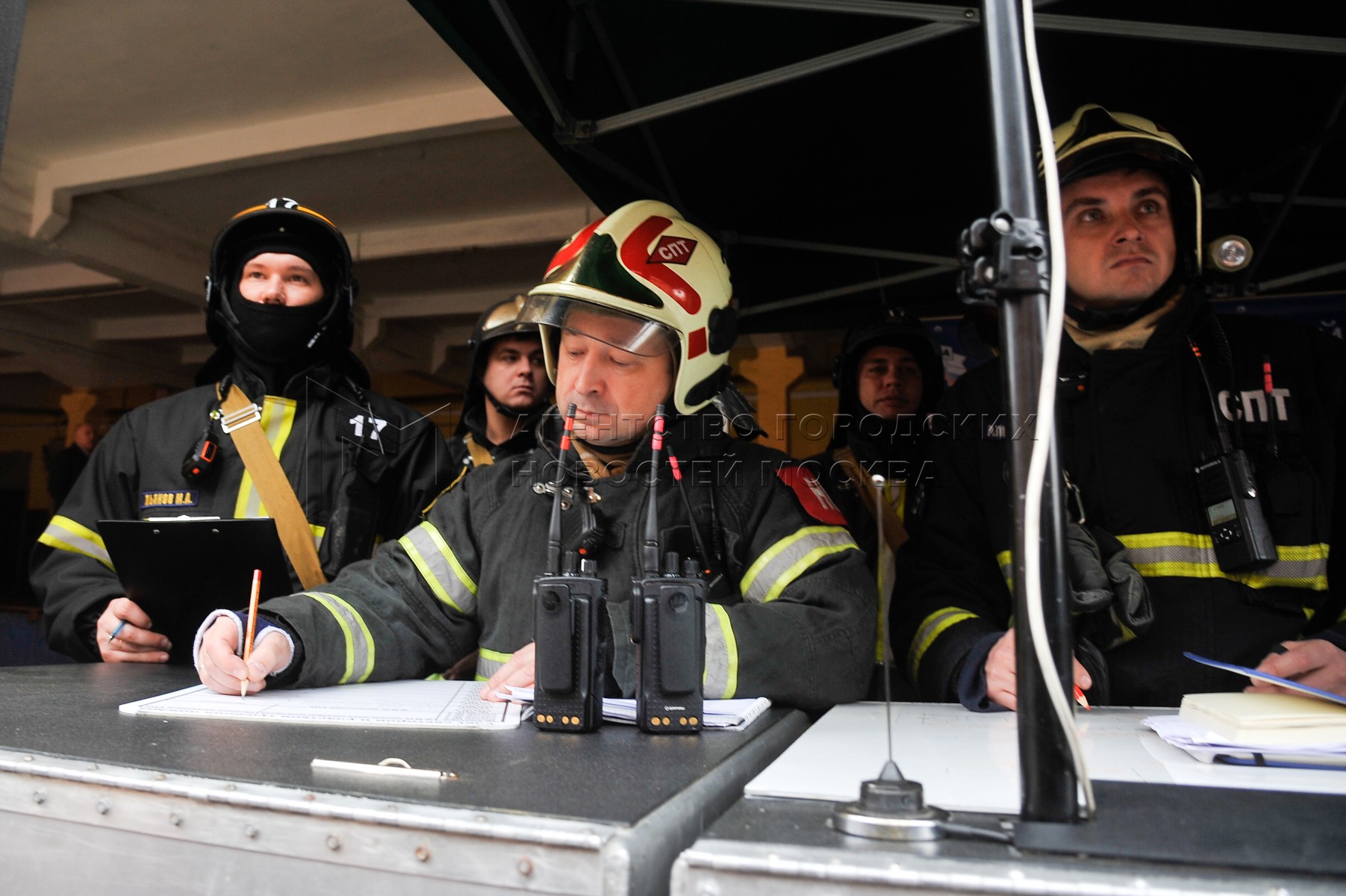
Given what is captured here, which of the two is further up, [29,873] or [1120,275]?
[1120,275]

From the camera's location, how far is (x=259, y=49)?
5141mm

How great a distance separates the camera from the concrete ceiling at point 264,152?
499cm

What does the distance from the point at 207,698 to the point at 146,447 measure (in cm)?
139

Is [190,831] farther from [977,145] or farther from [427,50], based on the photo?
[427,50]

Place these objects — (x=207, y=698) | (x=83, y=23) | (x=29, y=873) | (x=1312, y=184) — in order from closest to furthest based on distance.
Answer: (x=29, y=873), (x=207, y=698), (x=1312, y=184), (x=83, y=23)

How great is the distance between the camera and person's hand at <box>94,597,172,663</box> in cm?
217

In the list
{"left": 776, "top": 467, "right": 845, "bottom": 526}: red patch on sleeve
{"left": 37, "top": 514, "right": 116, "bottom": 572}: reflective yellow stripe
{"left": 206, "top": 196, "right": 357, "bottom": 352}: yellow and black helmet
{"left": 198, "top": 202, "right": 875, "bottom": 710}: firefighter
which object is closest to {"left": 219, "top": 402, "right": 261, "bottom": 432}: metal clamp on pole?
{"left": 206, "top": 196, "right": 357, "bottom": 352}: yellow and black helmet

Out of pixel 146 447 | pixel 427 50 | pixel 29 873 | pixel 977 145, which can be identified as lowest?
pixel 29 873

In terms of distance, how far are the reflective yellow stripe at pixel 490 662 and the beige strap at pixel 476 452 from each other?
202 cm

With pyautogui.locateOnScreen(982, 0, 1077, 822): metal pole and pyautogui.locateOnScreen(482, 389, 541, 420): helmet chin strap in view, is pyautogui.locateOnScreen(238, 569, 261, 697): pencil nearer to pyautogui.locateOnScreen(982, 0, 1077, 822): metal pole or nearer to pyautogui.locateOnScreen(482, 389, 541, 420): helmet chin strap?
pyautogui.locateOnScreen(982, 0, 1077, 822): metal pole

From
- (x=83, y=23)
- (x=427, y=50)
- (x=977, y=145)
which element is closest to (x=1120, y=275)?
(x=977, y=145)

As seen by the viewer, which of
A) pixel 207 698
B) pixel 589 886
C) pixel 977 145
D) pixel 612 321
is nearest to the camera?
pixel 589 886

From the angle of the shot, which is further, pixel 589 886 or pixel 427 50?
pixel 427 50

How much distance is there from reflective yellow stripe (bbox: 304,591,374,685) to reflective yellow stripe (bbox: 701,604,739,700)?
0.72 meters
